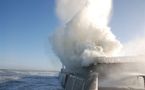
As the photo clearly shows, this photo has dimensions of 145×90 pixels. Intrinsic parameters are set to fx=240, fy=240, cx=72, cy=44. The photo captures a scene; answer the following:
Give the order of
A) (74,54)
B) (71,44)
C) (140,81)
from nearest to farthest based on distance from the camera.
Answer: (140,81)
(74,54)
(71,44)

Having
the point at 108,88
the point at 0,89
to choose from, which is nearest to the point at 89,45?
the point at 0,89

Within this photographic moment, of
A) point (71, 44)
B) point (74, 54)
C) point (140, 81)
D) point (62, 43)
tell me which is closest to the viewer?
point (140, 81)

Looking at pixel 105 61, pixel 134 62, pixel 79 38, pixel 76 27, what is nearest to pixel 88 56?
pixel 105 61

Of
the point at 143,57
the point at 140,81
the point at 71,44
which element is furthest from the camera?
the point at 71,44

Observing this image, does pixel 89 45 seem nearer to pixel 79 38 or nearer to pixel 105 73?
pixel 79 38

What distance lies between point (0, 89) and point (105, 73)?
939 inches

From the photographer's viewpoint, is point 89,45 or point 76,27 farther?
point 76,27

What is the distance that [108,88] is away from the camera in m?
26.1

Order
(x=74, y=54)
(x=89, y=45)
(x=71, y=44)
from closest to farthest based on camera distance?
(x=89, y=45)
(x=74, y=54)
(x=71, y=44)

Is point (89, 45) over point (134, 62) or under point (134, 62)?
over

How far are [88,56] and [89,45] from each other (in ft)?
23.3

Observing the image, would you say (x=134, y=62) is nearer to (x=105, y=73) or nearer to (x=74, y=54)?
(x=105, y=73)

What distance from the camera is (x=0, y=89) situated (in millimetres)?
53375

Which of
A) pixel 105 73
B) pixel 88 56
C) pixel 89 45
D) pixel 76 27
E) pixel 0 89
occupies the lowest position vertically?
pixel 0 89
